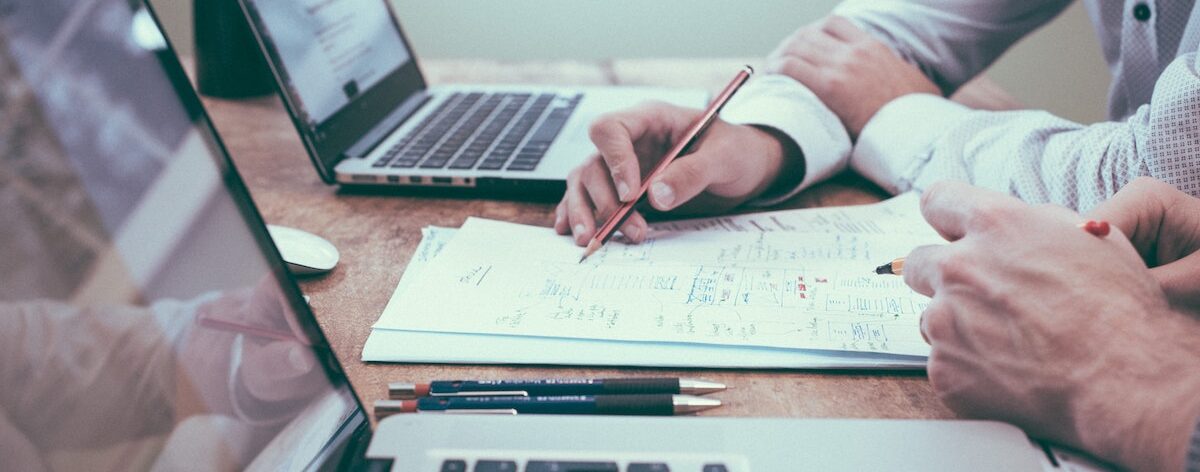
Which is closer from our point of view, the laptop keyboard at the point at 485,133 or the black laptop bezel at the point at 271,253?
the black laptop bezel at the point at 271,253

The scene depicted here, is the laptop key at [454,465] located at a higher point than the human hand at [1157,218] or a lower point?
higher

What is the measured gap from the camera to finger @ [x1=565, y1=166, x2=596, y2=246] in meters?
0.63

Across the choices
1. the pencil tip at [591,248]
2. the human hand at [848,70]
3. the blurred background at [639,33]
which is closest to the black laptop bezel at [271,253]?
the pencil tip at [591,248]

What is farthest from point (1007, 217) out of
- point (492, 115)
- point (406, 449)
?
point (492, 115)

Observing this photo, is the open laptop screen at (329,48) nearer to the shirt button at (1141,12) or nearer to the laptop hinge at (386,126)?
the laptop hinge at (386,126)

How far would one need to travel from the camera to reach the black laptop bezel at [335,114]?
2.40ft

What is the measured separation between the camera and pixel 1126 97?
2.98ft

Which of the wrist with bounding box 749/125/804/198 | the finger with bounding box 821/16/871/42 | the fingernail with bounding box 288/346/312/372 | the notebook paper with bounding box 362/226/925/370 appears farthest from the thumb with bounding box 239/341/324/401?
the finger with bounding box 821/16/871/42

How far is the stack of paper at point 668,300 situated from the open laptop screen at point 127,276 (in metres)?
0.15

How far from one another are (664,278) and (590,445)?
22cm

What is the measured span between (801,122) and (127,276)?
25.0 inches

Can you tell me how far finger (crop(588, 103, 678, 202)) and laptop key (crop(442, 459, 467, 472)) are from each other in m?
0.32

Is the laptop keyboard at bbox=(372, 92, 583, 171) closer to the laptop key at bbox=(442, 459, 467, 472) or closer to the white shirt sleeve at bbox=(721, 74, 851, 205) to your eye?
the white shirt sleeve at bbox=(721, 74, 851, 205)

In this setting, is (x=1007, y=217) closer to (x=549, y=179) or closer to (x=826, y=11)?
(x=549, y=179)
